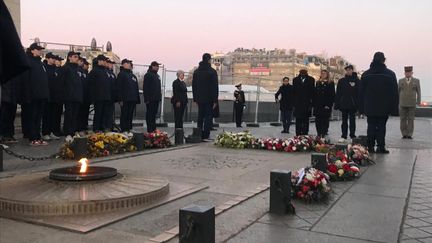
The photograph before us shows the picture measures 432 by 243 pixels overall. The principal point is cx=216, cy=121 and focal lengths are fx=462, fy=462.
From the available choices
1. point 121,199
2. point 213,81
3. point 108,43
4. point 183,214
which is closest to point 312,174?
point 121,199

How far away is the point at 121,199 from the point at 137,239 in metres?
0.99

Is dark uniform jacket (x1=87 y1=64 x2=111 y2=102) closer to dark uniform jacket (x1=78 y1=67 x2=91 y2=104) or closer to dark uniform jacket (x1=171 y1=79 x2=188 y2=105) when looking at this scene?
dark uniform jacket (x1=78 y1=67 x2=91 y2=104)

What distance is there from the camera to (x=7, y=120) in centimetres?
1054

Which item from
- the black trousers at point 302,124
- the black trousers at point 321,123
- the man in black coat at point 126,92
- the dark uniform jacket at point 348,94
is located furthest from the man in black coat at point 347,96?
the man in black coat at point 126,92

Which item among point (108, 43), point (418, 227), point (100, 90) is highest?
point (108, 43)

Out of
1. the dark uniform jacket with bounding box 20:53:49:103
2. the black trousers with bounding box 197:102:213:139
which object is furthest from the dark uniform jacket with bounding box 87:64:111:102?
the black trousers with bounding box 197:102:213:139

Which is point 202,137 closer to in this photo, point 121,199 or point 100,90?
point 100,90

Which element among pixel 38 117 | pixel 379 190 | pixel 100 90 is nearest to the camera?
pixel 379 190

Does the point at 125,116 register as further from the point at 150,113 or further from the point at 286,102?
the point at 286,102

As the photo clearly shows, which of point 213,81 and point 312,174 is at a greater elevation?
point 213,81

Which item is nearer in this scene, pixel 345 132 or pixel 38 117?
pixel 38 117

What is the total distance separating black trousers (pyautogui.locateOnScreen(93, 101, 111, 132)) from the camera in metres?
12.2

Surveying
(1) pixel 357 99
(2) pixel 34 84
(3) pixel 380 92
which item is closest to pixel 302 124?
(1) pixel 357 99

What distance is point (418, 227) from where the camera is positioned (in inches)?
176
